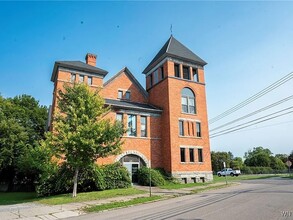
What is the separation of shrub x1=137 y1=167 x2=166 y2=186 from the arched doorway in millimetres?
954

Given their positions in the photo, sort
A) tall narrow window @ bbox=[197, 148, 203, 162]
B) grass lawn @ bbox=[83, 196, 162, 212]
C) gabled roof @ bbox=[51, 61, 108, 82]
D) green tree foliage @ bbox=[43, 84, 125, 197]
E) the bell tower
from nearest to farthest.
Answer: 1. grass lawn @ bbox=[83, 196, 162, 212]
2. green tree foliage @ bbox=[43, 84, 125, 197]
3. the bell tower
4. gabled roof @ bbox=[51, 61, 108, 82]
5. tall narrow window @ bbox=[197, 148, 203, 162]

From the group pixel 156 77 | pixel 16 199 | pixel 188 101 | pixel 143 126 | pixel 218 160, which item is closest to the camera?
pixel 16 199

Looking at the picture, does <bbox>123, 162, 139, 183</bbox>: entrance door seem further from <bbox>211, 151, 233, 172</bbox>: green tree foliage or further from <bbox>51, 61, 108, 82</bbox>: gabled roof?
<bbox>211, 151, 233, 172</bbox>: green tree foliage

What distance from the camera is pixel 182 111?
27.9 metres

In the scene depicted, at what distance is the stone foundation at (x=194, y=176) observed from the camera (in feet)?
83.3

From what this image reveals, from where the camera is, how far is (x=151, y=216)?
31.6 ft

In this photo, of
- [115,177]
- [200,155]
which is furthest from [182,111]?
[115,177]

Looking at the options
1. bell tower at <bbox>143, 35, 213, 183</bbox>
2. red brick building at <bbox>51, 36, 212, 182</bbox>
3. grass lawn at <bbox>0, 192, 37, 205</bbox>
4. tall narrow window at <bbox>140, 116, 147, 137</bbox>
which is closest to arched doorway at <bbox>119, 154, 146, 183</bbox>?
red brick building at <bbox>51, 36, 212, 182</bbox>

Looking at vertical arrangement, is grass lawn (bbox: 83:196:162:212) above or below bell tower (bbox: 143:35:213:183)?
below

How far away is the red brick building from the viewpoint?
25625 mm

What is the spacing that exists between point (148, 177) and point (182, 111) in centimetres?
896

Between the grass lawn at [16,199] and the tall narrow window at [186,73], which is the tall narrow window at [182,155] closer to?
the tall narrow window at [186,73]

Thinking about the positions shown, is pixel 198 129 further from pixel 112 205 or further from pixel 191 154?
pixel 112 205

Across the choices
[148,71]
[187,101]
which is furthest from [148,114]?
[148,71]
